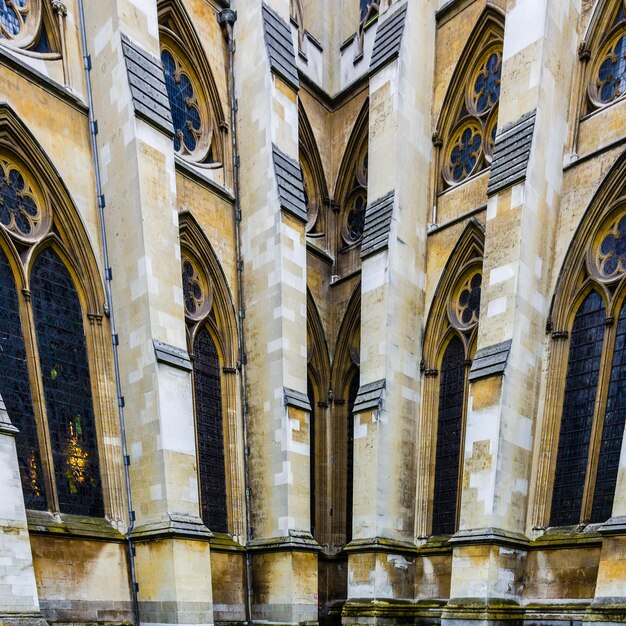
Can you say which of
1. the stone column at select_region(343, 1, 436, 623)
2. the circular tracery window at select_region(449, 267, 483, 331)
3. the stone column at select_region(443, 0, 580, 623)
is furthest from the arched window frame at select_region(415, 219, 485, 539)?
the stone column at select_region(443, 0, 580, 623)

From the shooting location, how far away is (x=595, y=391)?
36.5ft

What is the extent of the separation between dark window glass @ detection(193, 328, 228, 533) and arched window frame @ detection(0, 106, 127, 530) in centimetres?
217

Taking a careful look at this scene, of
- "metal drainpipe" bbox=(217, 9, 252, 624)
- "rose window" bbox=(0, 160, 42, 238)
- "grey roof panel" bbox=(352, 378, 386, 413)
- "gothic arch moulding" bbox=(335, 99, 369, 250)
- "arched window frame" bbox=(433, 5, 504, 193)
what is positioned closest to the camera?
"rose window" bbox=(0, 160, 42, 238)

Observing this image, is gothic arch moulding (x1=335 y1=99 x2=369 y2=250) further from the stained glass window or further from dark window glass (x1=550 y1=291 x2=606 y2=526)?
dark window glass (x1=550 y1=291 x2=606 y2=526)

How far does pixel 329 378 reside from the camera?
627 inches

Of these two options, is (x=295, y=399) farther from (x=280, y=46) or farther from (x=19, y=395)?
(x=280, y=46)

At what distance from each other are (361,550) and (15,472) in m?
6.63

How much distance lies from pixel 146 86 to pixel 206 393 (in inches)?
220

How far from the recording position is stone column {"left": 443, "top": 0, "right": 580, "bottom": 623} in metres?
10.6

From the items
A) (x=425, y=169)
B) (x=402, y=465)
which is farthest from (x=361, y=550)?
(x=425, y=169)

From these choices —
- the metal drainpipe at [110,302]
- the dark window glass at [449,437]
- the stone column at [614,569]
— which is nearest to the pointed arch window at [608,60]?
the dark window glass at [449,437]

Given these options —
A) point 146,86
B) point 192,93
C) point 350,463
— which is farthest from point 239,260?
point 350,463

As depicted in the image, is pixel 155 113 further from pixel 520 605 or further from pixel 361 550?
pixel 520 605

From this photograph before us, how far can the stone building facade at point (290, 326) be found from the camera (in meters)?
10.2
